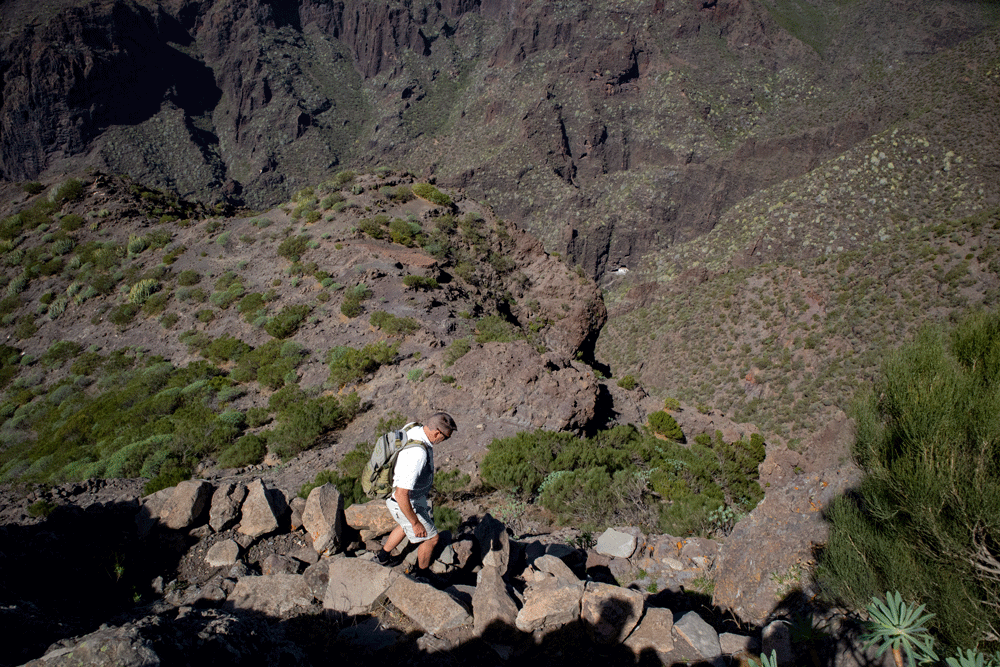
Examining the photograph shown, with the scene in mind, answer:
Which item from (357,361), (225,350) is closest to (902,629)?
(357,361)

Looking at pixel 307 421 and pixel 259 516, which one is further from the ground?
pixel 259 516

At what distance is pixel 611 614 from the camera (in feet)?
13.6

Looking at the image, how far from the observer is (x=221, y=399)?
12531 mm

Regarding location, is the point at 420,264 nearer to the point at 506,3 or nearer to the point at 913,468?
the point at 913,468

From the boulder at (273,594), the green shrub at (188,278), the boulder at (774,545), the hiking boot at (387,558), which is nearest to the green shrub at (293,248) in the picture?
the green shrub at (188,278)

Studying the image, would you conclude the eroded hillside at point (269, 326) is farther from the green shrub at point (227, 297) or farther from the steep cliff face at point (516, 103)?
the steep cliff face at point (516, 103)

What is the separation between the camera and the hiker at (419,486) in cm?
468

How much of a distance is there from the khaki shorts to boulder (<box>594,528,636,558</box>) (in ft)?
8.36

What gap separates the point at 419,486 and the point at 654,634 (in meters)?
2.39

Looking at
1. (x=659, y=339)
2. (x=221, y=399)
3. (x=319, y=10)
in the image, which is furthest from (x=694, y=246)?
(x=319, y=10)

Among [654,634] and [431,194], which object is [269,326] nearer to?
[431,194]

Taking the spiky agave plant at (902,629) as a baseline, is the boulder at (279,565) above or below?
below

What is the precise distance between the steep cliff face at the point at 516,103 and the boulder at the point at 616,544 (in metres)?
62.6

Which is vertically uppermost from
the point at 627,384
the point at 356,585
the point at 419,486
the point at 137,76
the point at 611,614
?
the point at 137,76
